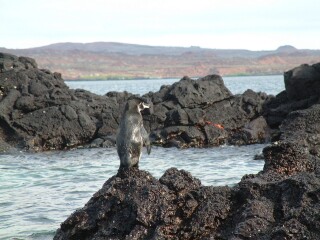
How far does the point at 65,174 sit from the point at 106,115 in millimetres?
8887

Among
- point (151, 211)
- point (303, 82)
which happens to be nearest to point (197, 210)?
point (151, 211)

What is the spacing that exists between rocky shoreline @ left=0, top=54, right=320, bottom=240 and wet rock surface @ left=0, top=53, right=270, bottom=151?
42 mm

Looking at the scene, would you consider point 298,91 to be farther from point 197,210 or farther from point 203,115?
point 197,210

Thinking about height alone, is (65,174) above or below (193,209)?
below

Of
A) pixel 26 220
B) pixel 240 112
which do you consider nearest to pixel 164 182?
pixel 26 220

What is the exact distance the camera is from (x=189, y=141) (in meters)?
26.4

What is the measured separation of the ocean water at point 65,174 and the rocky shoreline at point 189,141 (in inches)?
58.3

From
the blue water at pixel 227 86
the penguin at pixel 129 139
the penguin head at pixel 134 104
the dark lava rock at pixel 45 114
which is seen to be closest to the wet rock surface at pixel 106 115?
the dark lava rock at pixel 45 114

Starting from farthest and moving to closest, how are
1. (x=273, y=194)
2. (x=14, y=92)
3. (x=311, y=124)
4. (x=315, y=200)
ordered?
(x=14, y=92) < (x=311, y=124) < (x=273, y=194) < (x=315, y=200)

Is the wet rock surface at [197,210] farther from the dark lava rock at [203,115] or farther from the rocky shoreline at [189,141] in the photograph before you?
the dark lava rock at [203,115]

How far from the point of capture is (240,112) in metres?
29.4

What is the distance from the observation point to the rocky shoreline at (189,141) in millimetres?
7609

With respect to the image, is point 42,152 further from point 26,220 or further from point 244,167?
point 26,220

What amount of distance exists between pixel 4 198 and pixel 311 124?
8.55m
